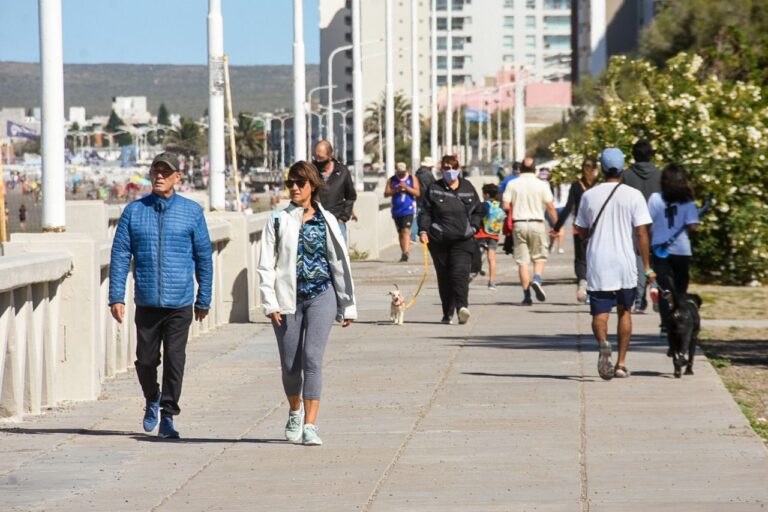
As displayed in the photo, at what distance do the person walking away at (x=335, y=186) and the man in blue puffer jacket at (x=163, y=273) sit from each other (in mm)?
7564

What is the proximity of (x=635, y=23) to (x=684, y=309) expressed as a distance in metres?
131

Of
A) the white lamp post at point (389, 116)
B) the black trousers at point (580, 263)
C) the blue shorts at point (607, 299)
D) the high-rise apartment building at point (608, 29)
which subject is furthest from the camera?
the high-rise apartment building at point (608, 29)

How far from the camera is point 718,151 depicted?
76.2ft

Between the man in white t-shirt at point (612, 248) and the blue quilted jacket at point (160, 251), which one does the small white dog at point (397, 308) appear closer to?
the man in white t-shirt at point (612, 248)

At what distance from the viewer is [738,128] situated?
2375cm

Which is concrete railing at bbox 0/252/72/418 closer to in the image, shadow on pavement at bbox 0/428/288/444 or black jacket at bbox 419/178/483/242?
shadow on pavement at bbox 0/428/288/444

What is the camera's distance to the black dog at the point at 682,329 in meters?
12.6

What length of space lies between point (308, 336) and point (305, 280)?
0.32 metres

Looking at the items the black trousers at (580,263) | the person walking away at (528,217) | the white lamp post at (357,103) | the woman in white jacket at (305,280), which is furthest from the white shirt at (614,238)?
the white lamp post at (357,103)

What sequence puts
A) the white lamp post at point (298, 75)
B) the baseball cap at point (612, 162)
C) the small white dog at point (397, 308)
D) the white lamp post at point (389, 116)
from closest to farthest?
1. the baseball cap at point (612, 162)
2. the small white dog at point (397, 308)
3. the white lamp post at point (298, 75)
4. the white lamp post at point (389, 116)

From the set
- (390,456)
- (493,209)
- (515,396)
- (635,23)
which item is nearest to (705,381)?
(515,396)

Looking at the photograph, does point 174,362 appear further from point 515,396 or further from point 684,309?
point 684,309

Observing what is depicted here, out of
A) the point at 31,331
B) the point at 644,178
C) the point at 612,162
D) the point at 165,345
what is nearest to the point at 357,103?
the point at 644,178

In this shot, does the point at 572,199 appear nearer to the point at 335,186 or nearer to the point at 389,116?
the point at 335,186
